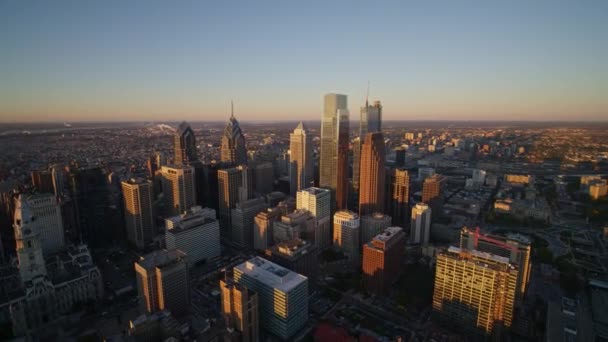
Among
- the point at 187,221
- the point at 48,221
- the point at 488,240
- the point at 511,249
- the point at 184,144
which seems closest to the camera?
the point at 511,249

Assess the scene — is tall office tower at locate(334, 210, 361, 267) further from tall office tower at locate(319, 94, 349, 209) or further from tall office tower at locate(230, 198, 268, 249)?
tall office tower at locate(230, 198, 268, 249)

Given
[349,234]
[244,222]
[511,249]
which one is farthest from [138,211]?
[511,249]

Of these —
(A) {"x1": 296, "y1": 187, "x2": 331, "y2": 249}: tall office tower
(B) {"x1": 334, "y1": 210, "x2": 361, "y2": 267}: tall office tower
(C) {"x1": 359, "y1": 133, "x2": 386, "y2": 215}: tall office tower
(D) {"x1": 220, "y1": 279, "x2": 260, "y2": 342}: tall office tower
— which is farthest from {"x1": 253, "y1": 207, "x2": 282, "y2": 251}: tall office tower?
(D) {"x1": 220, "y1": 279, "x2": 260, "y2": 342}: tall office tower

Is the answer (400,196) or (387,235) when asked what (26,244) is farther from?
(400,196)

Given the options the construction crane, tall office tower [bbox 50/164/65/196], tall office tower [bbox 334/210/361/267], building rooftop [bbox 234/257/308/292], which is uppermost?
tall office tower [bbox 50/164/65/196]

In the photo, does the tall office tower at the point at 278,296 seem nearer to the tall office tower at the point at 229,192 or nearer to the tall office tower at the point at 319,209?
the tall office tower at the point at 319,209

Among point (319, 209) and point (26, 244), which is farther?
point (319, 209)
